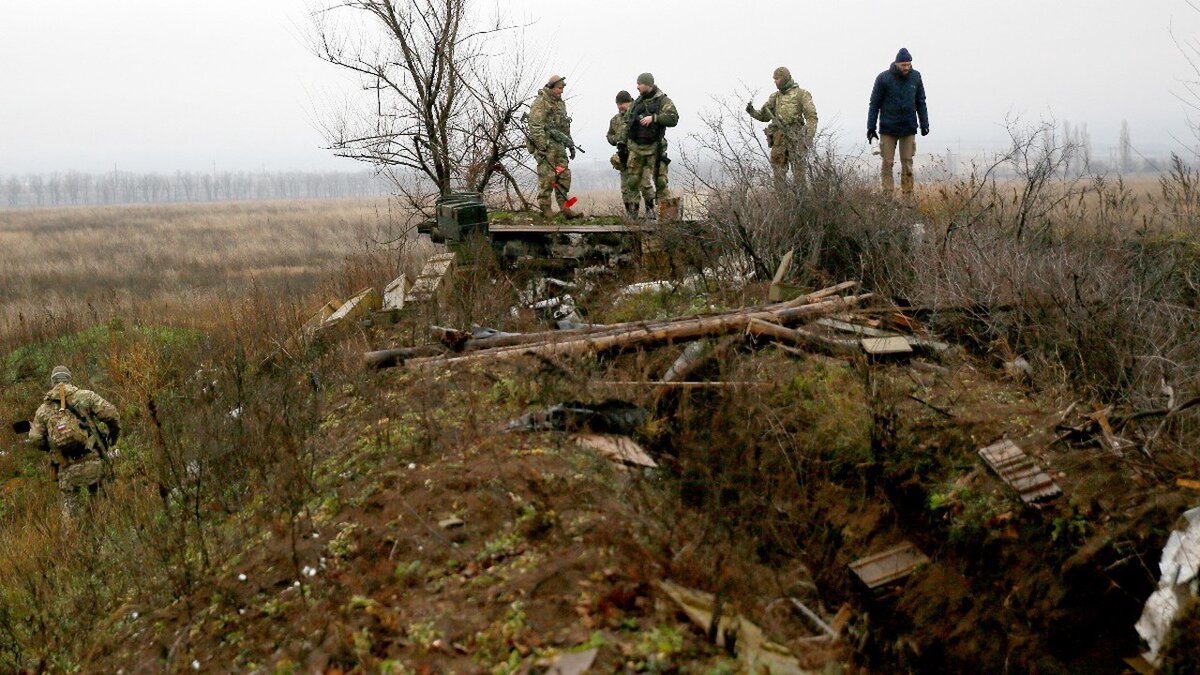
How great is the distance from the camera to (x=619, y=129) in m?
12.6

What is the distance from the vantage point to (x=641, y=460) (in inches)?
220

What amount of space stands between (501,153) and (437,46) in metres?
1.82

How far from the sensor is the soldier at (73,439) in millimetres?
8641

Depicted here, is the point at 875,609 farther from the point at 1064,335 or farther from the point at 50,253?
the point at 50,253

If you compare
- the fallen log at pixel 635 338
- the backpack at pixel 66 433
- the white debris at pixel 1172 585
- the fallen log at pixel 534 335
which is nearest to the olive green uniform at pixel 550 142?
the fallen log at pixel 534 335

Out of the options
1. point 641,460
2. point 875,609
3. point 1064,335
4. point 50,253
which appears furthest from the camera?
point 50,253

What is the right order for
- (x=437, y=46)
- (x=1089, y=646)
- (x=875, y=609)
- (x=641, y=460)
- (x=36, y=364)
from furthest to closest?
(x=437, y=46)
(x=36, y=364)
(x=641, y=460)
(x=875, y=609)
(x=1089, y=646)

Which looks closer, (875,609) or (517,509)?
(517,509)

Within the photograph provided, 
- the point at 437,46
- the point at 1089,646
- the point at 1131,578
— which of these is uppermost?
the point at 437,46

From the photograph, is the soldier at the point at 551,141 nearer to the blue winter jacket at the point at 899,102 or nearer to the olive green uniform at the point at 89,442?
the blue winter jacket at the point at 899,102

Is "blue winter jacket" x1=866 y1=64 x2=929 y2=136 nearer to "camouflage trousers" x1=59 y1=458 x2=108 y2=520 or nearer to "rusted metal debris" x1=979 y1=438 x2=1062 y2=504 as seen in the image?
"rusted metal debris" x1=979 y1=438 x2=1062 y2=504

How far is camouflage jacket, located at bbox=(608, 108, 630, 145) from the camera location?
12383 millimetres

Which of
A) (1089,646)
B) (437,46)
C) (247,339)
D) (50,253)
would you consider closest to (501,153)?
(437,46)

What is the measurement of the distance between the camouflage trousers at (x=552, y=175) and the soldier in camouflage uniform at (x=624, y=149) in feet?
2.55
